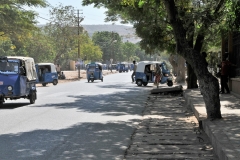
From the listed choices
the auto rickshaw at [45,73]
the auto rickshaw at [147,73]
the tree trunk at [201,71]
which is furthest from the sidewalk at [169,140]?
the auto rickshaw at [45,73]

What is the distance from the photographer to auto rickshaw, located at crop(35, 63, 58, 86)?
3453 centimetres

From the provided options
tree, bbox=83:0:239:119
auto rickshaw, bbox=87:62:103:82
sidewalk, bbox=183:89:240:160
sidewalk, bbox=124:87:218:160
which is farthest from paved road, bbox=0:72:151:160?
auto rickshaw, bbox=87:62:103:82

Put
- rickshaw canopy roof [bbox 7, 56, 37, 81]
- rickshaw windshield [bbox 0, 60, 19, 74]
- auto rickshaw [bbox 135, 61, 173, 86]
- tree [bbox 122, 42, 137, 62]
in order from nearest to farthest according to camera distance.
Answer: rickshaw windshield [bbox 0, 60, 19, 74] → rickshaw canopy roof [bbox 7, 56, 37, 81] → auto rickshaw [bbox 135, 61, 173, 86] → tree [bbox 122, 42, 137, 62]

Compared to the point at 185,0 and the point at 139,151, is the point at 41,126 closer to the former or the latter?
the point at 139,151

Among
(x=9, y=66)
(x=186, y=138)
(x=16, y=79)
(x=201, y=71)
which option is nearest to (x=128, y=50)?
(x=9, y=66)

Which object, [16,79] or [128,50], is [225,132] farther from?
[128,50]

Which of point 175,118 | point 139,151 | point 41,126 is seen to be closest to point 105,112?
point 175,118

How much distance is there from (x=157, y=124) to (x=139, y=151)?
368 cm

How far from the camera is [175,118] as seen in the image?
1271 centimetres

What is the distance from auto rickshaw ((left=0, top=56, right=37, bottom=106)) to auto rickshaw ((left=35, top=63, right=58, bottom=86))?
1682 centimetres

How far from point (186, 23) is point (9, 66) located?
286 inches

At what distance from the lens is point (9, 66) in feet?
54.1

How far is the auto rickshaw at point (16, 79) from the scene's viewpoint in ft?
51.8

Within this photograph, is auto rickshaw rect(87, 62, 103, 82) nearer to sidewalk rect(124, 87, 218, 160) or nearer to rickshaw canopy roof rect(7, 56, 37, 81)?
rickshaw canopy roof rect(7, 56, 37, 81)
